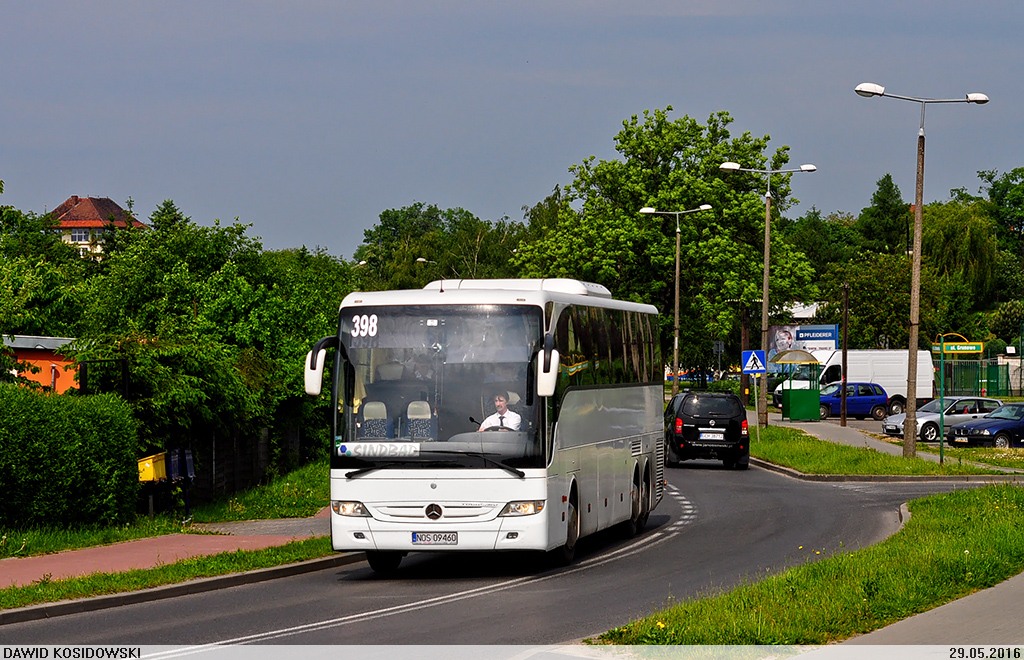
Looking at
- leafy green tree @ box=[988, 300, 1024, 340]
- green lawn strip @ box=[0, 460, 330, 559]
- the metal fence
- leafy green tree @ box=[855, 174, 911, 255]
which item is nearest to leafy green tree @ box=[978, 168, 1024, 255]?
leafy green tree @ box=[855, 174, 911, 255]

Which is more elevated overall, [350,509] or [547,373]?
[547,373]

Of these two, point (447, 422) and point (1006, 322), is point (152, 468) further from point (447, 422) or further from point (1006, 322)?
point (1006, 322)

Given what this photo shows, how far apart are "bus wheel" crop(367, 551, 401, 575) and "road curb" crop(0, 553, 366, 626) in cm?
73

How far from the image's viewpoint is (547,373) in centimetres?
1446

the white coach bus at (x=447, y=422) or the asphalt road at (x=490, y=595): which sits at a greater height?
the white coach bus at (x=447, y=422)

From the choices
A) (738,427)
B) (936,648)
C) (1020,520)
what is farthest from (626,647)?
(738,427)

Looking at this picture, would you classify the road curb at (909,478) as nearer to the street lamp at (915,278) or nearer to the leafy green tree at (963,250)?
the street lamp at (915,278)

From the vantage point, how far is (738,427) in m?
33.4

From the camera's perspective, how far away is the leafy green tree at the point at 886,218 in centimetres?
13038

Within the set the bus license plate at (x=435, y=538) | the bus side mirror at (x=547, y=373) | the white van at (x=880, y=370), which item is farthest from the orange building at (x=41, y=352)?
the white van at (x=880, y=370)

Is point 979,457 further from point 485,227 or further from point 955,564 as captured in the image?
point 485,227

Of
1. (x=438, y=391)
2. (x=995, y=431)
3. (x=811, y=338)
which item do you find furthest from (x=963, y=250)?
(x=438, y=391)

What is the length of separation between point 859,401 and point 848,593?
2093 inches

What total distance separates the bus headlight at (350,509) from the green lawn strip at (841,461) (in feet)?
59.7
